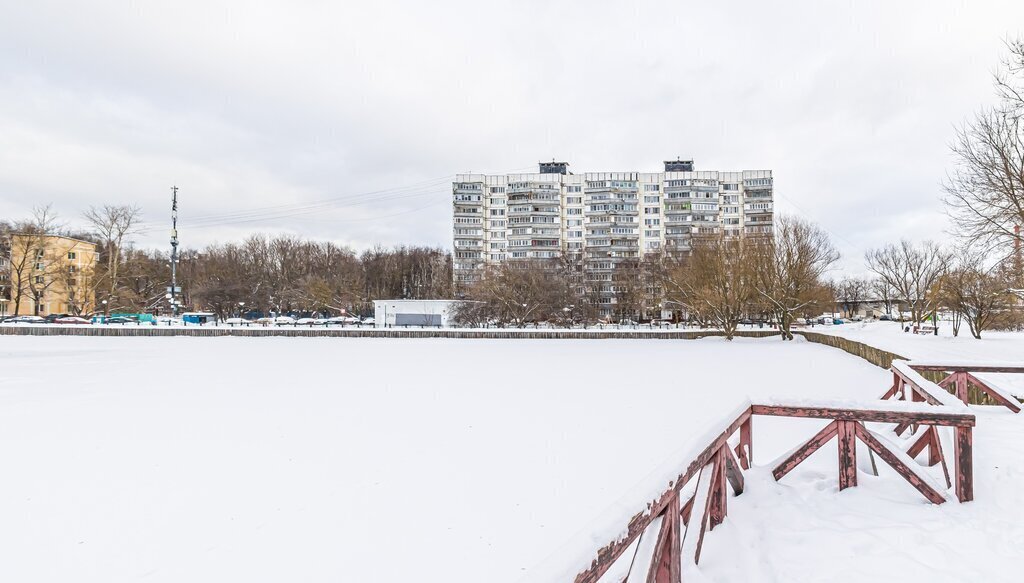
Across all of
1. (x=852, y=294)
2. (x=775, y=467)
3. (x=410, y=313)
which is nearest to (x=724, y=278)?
(x=410, y=313)

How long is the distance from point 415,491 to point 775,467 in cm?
391

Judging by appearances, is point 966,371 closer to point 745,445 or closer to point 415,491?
point 745,445

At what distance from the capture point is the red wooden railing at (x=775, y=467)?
3.00 metres

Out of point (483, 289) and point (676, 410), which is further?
point (483, 289)

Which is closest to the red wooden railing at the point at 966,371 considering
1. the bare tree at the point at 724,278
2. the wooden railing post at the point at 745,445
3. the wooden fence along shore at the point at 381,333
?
the wooden railing post at the point at 745,445

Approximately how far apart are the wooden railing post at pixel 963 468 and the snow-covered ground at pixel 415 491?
94mm

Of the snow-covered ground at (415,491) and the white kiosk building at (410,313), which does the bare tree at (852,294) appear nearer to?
the white kiosk building at (410,313)

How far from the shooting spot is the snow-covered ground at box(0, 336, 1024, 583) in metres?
3.95

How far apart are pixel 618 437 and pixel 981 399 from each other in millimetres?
6149

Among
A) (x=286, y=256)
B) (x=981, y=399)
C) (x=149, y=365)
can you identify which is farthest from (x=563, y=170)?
(x=981, y=399)

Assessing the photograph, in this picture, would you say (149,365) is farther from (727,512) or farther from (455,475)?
(727,512)

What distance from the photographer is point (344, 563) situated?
4555 mm

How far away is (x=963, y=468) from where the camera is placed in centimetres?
429

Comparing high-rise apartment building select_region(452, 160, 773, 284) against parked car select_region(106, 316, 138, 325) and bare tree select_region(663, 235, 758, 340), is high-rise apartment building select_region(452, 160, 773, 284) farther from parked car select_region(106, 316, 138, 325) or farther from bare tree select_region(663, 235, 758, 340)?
bare tree select_region(663, 235, 758, 340)
